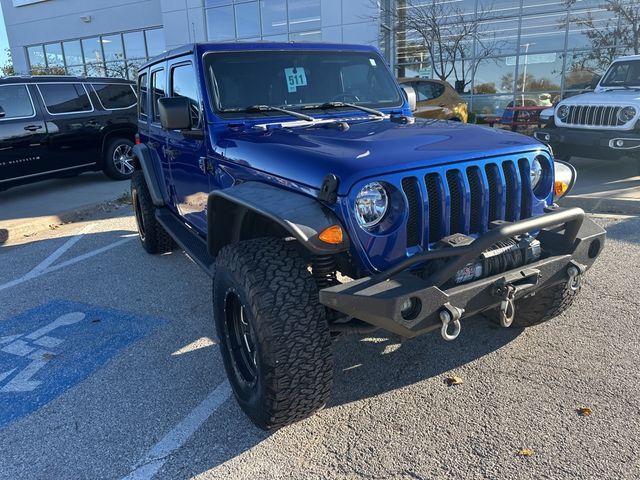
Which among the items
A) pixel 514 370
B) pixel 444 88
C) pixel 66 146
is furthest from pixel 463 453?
pixel 444 88

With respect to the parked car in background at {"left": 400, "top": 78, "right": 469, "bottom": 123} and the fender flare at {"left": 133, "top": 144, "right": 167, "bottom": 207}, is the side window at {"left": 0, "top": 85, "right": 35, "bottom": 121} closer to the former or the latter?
the fender flare at {"left": 133, "top": 144, "right": 167, "bottom": 207}

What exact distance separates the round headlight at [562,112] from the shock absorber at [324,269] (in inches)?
283

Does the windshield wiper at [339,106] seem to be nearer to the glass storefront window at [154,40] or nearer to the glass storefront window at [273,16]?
the glass storefront window at [273,16]

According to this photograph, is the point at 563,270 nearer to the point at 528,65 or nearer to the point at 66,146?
the point at 66,146

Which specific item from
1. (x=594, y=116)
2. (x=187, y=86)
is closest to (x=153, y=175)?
(x=187, y=86)

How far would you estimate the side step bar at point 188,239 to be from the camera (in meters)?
3.50

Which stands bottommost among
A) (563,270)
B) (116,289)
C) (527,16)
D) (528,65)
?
(116,289)

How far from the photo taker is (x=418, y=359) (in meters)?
3.21

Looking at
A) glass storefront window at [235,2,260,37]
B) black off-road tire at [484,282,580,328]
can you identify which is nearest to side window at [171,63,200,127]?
black off-road tire at [484,282,580,328]

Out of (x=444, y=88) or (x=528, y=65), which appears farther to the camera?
(x=528, y=65)

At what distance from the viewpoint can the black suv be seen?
812cm

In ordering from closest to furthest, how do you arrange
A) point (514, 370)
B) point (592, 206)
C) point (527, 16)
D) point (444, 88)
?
point (514, 370), point (592, 206), point (444, 88), point (527, 16)

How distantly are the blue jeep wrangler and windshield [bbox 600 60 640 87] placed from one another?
6.58 metres

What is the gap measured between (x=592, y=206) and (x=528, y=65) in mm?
10870
